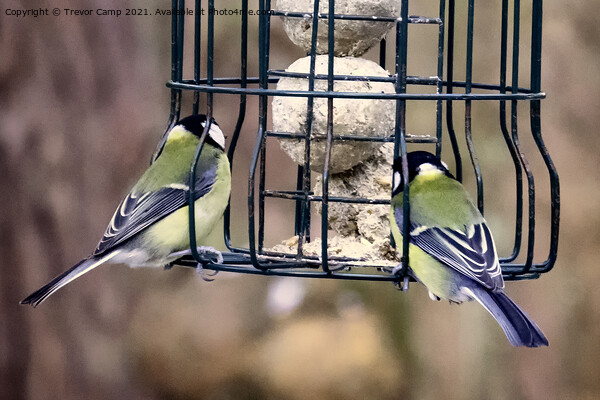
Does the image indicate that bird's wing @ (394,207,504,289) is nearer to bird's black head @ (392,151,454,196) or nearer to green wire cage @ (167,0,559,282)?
green wire cage @ (167,0,559,282)

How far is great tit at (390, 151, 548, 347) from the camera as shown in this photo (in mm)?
3738

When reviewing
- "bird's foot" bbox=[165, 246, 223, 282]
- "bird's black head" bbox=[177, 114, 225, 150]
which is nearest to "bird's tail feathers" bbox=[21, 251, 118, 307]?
"bird's foot" bbox=[165, 246, 223, 282]

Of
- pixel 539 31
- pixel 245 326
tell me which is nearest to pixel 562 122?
pixel 539 31

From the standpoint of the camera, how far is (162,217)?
13.5 feet

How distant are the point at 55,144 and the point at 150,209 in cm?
136

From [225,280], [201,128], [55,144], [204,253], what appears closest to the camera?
[204,253]

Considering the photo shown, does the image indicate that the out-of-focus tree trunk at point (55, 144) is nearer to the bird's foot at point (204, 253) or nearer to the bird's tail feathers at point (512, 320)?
the bird's foot at point (204, 253)

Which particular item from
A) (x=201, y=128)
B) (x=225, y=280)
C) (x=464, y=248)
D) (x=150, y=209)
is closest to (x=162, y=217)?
(x=150, y=209)

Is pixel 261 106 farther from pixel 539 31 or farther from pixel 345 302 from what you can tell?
pixel 345 302

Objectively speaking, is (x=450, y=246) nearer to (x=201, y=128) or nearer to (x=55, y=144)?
(x=201, y=128)

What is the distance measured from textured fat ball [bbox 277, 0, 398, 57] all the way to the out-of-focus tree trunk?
1.46 meters

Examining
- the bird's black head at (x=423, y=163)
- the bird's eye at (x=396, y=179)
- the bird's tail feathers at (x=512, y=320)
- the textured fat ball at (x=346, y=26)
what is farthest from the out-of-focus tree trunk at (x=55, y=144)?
the bird's tail feathers at (x=512, y=320)

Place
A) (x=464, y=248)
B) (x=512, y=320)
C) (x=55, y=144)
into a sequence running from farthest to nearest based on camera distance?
1. (x=55, y=144)
2. (x=464, y=248)
3. (x=512, y=320)

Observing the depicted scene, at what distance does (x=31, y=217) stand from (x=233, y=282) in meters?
1.27
